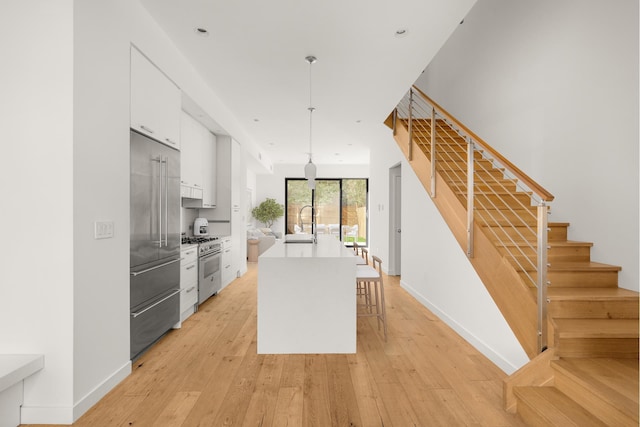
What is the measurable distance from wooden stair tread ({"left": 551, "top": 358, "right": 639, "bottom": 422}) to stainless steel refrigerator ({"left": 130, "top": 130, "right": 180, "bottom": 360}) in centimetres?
293

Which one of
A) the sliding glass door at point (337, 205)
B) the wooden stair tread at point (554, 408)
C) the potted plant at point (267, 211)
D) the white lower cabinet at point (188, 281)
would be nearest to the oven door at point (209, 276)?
the white lower cabinet at point (188, 281)

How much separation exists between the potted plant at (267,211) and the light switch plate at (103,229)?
315 inches

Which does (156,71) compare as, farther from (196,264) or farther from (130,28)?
(196,264)

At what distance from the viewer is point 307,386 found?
2.24m

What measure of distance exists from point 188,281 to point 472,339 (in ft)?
10.0

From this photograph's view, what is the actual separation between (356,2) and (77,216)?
2455mm

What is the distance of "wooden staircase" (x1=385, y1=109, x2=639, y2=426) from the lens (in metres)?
1.66

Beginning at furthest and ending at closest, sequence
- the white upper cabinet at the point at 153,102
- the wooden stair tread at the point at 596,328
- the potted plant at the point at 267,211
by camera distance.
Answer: the potted plant at the point at 267,211 → the white upper cabinet at the point at 153,102 → the wooden stair tread at the point at 596,328

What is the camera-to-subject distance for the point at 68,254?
1.82 meters

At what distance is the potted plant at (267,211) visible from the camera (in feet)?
33.4

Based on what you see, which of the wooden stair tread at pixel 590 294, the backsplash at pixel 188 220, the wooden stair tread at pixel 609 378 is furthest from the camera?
the backsplash at pixel 188 220

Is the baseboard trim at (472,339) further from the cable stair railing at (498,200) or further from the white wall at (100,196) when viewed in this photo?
the white wall at (100,196)

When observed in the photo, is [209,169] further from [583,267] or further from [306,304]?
[583,267]

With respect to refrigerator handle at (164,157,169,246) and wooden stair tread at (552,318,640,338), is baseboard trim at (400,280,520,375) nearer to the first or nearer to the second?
wooden stair tread at (552,318,640,338)
